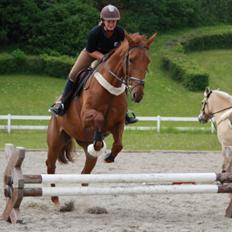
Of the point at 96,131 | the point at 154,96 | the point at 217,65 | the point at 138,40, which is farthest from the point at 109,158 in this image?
the point at 217,65

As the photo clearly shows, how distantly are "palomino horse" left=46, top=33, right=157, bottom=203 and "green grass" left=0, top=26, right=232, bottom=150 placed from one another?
1211 centimetres

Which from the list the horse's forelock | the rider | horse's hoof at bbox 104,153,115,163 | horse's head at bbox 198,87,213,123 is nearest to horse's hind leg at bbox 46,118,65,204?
the rider

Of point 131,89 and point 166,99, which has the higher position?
point 131,89

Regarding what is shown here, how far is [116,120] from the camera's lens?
9562 millimetres

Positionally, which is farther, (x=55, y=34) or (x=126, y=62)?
(x=55, y=34)

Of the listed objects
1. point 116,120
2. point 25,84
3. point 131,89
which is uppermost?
point 131,89

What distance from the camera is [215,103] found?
15.1 meters

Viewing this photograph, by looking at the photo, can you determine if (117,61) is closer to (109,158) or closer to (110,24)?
(110,24)

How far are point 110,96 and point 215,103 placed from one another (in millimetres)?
6041

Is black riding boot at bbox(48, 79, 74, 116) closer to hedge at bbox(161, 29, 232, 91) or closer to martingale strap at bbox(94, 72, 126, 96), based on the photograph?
martingale strap at bbox(94, 72, 126, 96)

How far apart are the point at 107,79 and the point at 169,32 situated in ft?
124

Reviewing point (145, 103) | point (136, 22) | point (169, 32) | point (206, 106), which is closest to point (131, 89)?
point (206, 106)

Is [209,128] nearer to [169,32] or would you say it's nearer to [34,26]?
[34,26]

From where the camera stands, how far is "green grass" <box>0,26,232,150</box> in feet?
77.3
